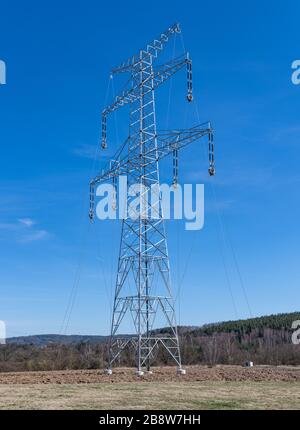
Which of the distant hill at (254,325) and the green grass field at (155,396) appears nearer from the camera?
the green grass field at (155,396)

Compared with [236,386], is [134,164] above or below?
above

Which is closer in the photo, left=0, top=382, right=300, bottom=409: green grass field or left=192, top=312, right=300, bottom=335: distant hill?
left=0, top=382, right=300, bottom=409: green grass field

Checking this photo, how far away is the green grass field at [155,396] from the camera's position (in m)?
17.2

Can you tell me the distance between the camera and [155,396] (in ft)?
65.1

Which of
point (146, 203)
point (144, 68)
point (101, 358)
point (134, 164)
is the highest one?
point (144, 68)

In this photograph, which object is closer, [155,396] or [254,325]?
[155,396]

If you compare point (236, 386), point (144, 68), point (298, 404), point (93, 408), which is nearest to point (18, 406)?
point (93, 408)

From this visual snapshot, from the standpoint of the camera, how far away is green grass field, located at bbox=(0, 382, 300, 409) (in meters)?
17.2

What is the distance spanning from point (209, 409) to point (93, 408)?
11.2 ft
